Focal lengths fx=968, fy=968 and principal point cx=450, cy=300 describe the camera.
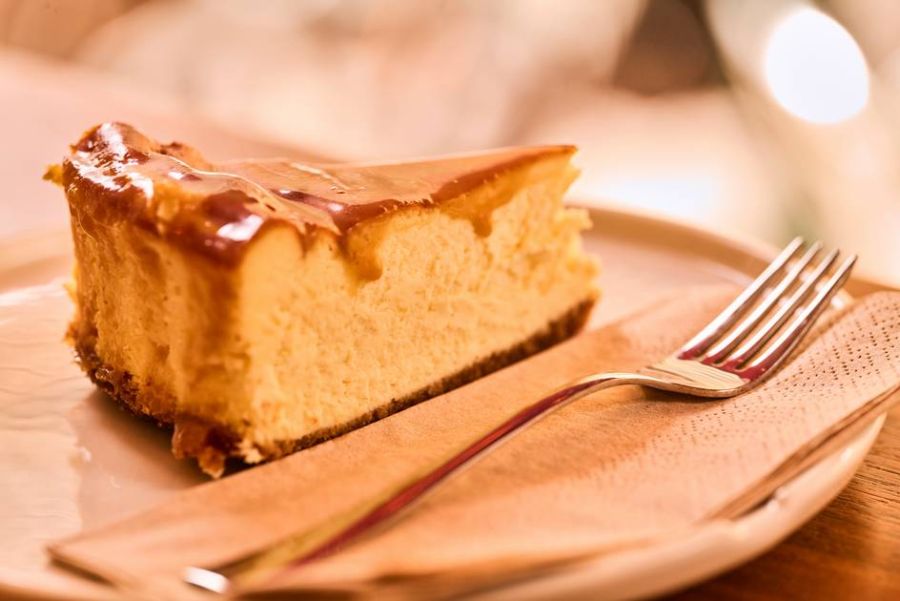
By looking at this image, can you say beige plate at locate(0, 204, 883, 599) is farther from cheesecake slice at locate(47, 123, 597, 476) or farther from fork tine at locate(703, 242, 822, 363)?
fork tine at locate(703, 242, 822, 363)

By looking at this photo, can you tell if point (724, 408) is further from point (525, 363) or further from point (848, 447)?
point (525, 363)

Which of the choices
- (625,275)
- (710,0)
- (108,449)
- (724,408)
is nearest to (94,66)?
(710,0)

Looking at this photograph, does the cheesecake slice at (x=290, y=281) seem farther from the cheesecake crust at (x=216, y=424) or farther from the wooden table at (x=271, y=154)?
the wooden table at (x=271, y=154)

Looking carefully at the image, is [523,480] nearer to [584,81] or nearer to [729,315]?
[729,315]

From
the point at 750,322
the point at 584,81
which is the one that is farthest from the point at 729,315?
the point at 584,81

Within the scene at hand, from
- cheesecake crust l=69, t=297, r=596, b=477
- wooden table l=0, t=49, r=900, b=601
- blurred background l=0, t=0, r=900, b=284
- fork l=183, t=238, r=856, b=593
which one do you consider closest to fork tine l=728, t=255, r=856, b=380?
fork l=183, t=238, r=856, b=593
